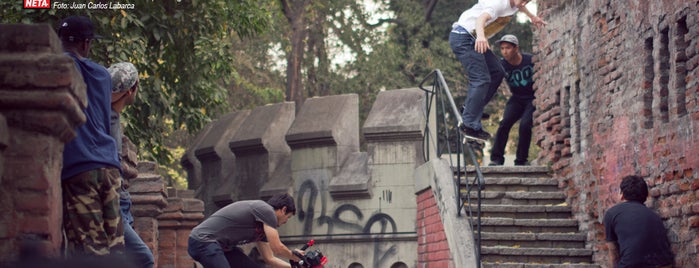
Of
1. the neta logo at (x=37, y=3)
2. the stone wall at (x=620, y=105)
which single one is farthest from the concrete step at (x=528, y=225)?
the neta logo at (x=37, y=3)

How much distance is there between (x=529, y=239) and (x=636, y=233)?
7.62 feet

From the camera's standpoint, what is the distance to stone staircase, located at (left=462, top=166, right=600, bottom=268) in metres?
11.4

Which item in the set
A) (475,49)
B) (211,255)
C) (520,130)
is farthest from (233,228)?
(520,130)

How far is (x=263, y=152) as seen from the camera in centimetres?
1667

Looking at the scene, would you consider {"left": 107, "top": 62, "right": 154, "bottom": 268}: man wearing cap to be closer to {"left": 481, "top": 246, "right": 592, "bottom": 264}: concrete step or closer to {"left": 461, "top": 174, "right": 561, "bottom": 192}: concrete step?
{"left": 481, "top": 246, "right": 592, "bottom": 264}: concrete step

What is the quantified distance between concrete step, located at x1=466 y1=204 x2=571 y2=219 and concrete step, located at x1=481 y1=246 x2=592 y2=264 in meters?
0.73

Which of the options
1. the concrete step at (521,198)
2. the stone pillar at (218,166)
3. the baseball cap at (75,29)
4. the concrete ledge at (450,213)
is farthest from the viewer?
the stone pillar at (218,166)

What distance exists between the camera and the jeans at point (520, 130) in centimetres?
1377

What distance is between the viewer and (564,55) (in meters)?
12.8

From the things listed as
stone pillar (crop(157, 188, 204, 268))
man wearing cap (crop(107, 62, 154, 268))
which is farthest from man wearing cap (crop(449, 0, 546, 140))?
man wearing cap (crop(107, 62, 154, 268))

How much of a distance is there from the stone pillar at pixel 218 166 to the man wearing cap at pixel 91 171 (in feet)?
36.6

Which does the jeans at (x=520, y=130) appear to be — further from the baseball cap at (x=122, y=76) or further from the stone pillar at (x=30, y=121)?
the stone pillar at (x=30, y=121)

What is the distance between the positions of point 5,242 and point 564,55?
9091 mm

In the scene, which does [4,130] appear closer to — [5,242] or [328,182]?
[5,242]
